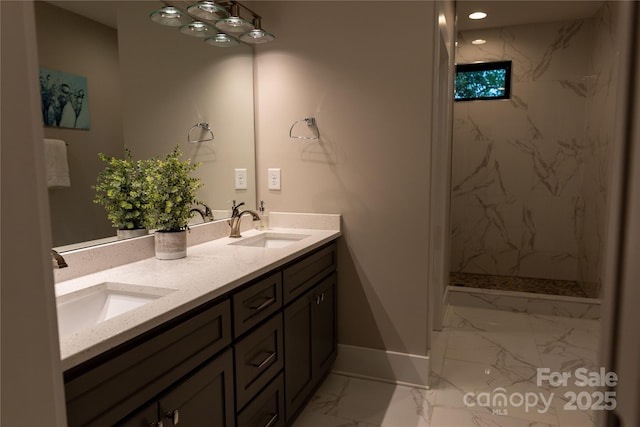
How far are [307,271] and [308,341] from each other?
36cm

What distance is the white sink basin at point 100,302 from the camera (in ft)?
4.45

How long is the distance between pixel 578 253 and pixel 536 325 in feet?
4.55

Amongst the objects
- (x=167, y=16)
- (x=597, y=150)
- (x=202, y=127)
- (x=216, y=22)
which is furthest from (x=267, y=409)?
(x=597, y=150)

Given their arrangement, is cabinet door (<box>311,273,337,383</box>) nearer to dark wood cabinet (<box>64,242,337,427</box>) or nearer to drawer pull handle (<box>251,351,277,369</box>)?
dark wood cabinet (<box>64,242,337,427</box>)

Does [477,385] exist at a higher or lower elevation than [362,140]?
lower

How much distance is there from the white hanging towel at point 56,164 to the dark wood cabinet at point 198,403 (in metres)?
0.85

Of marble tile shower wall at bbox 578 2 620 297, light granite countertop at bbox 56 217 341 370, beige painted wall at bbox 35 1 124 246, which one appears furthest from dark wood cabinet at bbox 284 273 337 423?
marble tile shower wall at bbox 578 2 620 297

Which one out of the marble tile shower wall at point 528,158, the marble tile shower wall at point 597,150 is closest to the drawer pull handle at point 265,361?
the marble tile shower wall at point 597,150

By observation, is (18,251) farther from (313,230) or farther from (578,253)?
(578,253)

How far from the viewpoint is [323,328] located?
241 cm

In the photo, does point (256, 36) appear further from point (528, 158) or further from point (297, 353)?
point (528, 158)

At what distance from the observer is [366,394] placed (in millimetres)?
2453

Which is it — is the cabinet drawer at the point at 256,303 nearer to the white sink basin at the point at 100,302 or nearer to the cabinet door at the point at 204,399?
the cabinet door at the point at 204,399

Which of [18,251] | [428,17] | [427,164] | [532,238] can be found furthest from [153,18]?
[532,238]
